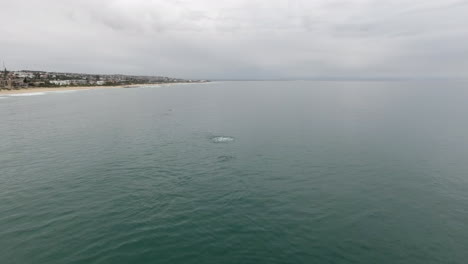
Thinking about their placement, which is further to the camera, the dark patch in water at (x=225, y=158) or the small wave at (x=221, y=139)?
the small wave at (x=221, y=139)

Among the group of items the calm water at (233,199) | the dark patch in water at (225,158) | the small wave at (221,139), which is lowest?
the calm water at (233,199)

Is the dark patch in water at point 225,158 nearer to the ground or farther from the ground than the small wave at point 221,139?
nearer to the ground

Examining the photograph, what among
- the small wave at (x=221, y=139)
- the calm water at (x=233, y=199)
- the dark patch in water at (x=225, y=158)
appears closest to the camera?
the calm water at (x=233, y=199)

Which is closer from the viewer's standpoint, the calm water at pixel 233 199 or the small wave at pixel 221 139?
the calm water at pixel 233 199

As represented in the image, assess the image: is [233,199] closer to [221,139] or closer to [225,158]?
[225,158]

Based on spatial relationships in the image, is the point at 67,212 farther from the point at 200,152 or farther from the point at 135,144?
the point at 135,144

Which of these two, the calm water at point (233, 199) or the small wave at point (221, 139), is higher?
the small wave at point (221, 139)

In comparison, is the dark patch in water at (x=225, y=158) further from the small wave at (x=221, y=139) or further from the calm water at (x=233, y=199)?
the small wave at (x=221, y=139)

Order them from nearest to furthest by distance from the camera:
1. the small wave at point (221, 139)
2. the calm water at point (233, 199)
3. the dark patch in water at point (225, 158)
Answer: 1. the calm water at point (233, 199)
2. the dark patch in water at point (225, 158)
3. the small wave at point (221, 139)

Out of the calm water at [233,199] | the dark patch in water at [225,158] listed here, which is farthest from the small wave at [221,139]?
the dark patch in water at [225,158]

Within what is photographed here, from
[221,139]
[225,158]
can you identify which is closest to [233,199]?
[225,158]

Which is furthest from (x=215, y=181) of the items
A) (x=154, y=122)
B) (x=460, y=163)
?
(x=154, y=122)
